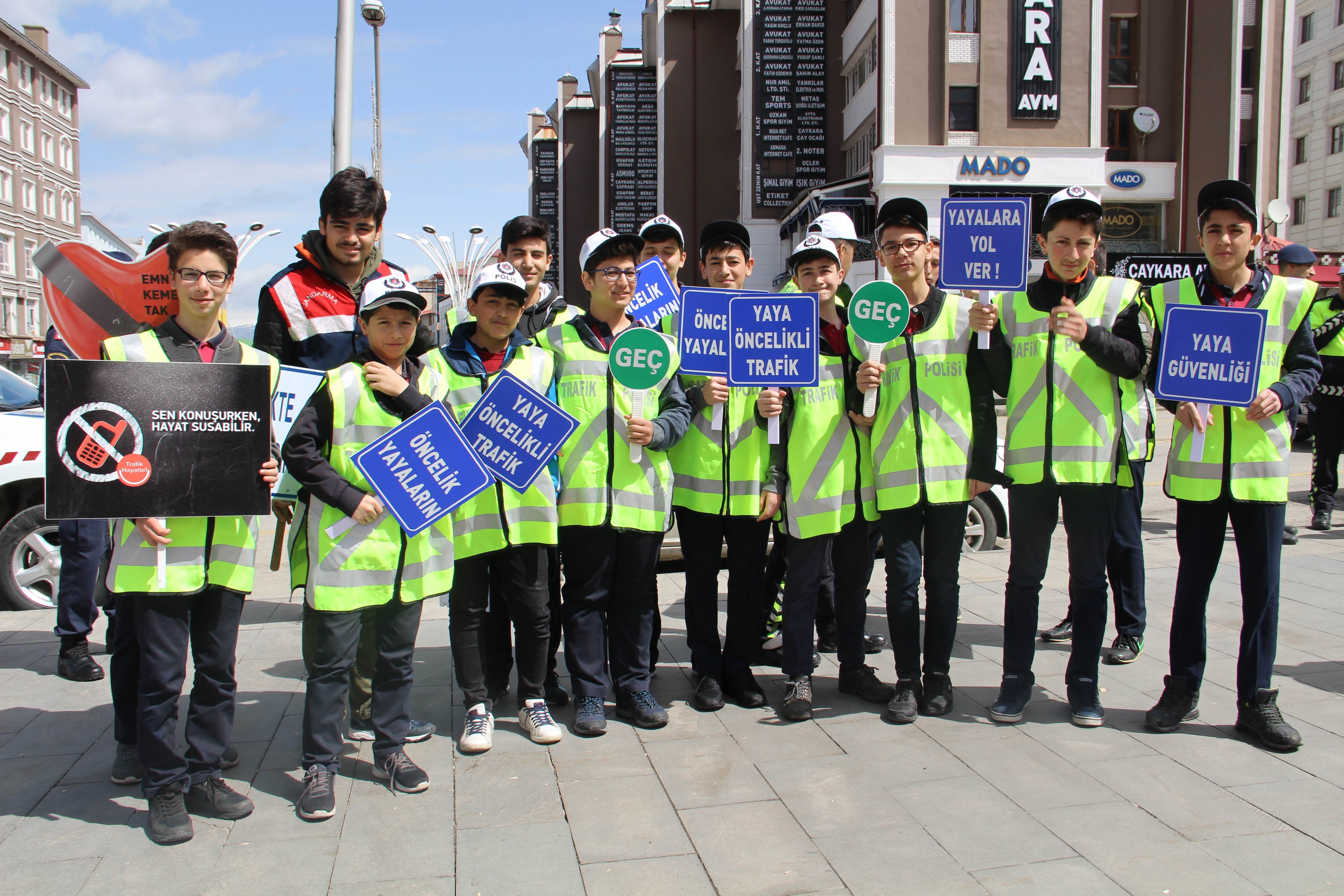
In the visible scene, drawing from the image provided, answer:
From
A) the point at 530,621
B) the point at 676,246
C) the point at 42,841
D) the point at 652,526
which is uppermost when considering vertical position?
A: the point at 676,246

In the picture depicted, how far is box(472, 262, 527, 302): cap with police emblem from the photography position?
13.5 feet

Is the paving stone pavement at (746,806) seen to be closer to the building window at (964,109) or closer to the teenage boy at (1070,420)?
the teenage boy at (1070,420)

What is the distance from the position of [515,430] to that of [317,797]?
160cm

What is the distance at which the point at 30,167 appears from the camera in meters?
62.1

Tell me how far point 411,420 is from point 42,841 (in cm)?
193

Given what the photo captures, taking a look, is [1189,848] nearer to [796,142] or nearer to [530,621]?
[530,621]

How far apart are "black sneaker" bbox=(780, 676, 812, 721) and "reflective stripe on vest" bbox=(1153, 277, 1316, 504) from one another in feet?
6.01

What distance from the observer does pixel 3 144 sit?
58.2 m

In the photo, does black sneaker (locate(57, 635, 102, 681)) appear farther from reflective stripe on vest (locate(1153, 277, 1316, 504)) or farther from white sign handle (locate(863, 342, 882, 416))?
reflective stripe on vest (locate(1153, 277, 1316, 504))

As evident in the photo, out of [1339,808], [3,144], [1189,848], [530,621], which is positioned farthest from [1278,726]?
[3,144]

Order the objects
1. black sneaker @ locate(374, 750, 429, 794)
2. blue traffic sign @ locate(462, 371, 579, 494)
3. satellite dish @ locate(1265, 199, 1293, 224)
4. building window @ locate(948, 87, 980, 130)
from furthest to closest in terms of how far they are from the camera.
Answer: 1. building window @ locate(948, 87, 980, 130)
2. satellite dish @ locate(1265, 199, 1293, 224)
3. blue traffic sign @ locate(462, 371, 579, 494)
4. black sneaker @ locate(374, 750, 429, 794)

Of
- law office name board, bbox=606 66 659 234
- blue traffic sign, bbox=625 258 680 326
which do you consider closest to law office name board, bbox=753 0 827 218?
law office name board, bbox=606 66 659 234

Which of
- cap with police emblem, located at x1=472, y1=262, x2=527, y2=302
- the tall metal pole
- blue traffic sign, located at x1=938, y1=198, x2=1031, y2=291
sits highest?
the tall metal pole

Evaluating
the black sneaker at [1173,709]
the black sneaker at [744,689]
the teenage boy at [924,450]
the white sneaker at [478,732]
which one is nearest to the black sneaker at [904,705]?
the teenage boy at [924,450]
